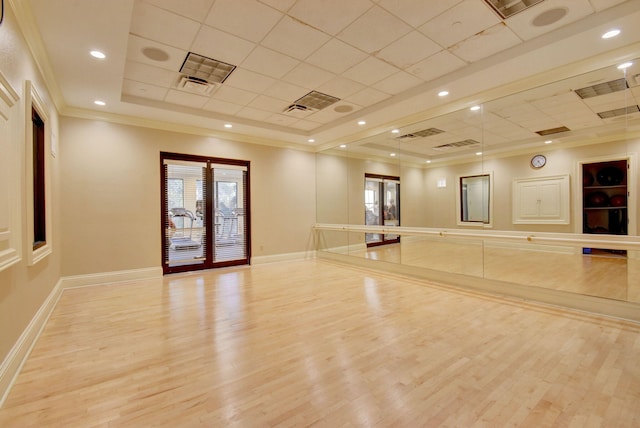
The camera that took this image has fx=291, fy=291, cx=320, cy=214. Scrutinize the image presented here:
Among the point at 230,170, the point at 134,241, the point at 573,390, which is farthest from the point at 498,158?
the point at 134,241

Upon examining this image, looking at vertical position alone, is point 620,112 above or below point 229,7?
below

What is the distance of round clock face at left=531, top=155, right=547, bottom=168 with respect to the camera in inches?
159

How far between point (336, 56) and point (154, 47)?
2.08 metres

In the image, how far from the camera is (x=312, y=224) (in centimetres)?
764

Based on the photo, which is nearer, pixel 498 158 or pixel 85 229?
pixel 498 158

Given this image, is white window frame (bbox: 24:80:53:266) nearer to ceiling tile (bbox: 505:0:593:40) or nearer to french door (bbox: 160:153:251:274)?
french door (bbox: 160:153:251:274)

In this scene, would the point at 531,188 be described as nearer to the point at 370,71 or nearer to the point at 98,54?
the point at 370,71

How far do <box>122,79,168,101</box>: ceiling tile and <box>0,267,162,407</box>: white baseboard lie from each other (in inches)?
117

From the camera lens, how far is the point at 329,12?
108 inches

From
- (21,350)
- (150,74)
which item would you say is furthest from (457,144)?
(21,350)

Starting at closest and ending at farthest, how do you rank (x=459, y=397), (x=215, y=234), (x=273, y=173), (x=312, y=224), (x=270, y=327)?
(x=459, y=397) < (x=270, y=327) < (x=215, y=234) < (x=273, y=173) < (x=312, y=224)

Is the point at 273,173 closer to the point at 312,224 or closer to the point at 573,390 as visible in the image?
the point at 312,224

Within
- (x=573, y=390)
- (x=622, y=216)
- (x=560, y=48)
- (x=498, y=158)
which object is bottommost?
(x=573, y=390)

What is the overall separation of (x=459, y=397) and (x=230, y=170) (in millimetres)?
5730
